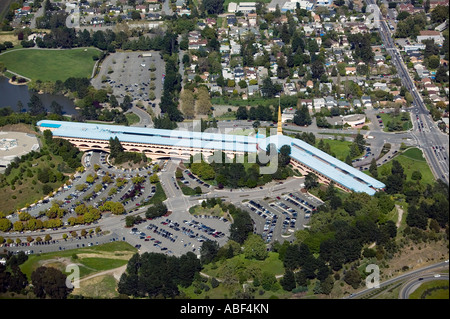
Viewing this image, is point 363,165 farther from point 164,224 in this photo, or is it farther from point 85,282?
point 85,282

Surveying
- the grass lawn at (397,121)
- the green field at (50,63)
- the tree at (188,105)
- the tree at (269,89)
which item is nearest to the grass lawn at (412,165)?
the grass lawn at (397,121)

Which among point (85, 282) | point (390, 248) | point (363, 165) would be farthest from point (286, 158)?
point (85, 282)

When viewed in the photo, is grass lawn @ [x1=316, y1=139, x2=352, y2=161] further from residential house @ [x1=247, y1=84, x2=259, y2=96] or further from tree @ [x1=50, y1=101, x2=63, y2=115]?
tree @ [x1=50, y1=101, x2=63, y2=115]

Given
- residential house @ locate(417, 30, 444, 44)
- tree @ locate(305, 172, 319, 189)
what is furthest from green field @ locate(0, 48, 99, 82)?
residential house @ locate(417, 30, 444, 44)

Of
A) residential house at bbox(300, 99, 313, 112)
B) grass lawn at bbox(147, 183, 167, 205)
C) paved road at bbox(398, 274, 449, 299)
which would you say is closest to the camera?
paved road at bbox(398, 274, 449, 299)

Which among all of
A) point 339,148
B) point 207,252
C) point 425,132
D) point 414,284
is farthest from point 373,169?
point 414,284

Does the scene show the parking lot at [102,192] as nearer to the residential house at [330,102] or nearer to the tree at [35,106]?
the tree at [35,106]
